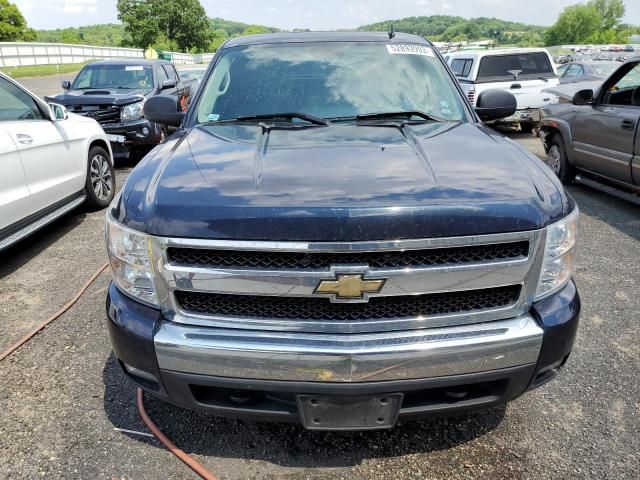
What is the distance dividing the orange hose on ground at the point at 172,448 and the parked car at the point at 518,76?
10.2 m

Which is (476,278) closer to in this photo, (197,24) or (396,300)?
(396,300)

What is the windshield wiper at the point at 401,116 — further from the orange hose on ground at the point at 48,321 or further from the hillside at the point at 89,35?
the hillside at the point at 89,35

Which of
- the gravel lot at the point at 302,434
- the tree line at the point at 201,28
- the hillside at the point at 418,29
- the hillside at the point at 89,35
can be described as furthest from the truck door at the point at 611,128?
the hillside at the point at 89,35

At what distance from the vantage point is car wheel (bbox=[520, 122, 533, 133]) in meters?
11.7

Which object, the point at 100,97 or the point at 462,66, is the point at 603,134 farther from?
the point at 100,97

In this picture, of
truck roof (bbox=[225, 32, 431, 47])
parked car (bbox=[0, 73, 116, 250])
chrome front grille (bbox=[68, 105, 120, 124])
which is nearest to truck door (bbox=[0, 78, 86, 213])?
parked car (bbox=[0, 73, 116, 250])

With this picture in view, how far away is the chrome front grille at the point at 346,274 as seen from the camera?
5.90ft

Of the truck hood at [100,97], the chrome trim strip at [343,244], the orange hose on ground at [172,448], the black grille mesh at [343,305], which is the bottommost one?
the orange hose on ground at [172,448]

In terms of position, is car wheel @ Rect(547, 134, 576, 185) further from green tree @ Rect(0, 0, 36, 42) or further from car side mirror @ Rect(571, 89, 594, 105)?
green tree @ Rect(0, 0, 36, 42)

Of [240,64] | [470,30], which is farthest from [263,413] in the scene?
[470,30]

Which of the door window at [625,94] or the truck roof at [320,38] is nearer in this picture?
the truck roof at [320,38]

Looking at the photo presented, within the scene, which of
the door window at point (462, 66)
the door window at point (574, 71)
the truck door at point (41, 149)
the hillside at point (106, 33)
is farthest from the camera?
the hillside at point (106, 33)

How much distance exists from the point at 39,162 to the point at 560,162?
638 centimetres

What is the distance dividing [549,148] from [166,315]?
706cm
